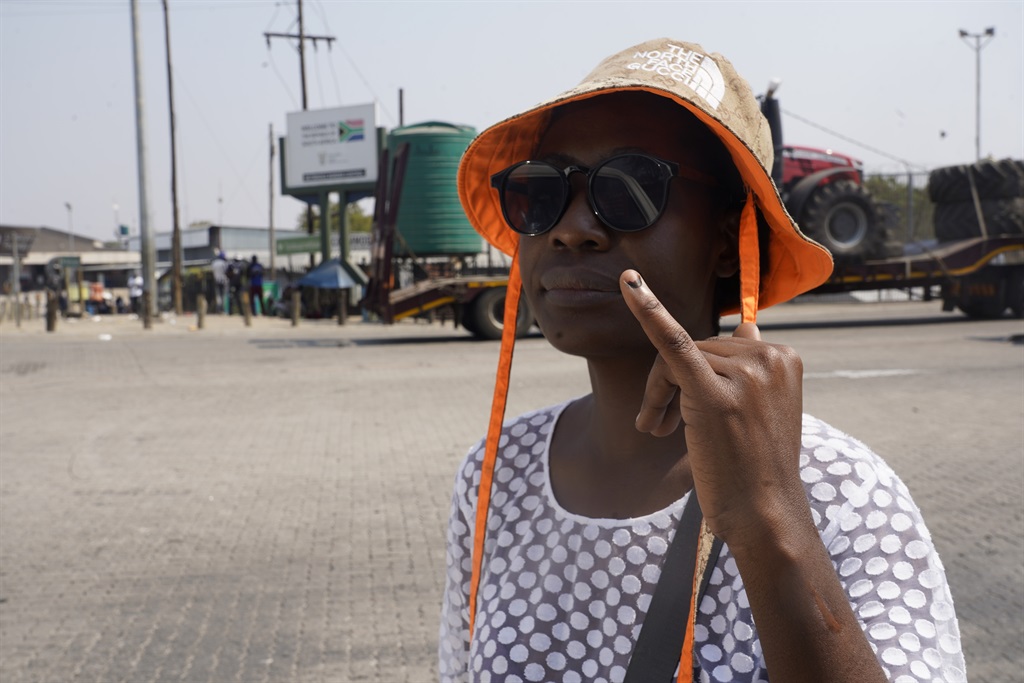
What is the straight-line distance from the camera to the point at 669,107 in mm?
1591

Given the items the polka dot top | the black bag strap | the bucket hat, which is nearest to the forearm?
the polka dot top

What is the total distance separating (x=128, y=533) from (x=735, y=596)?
4.92 m

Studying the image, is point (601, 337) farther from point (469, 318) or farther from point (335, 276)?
point (335, 276)

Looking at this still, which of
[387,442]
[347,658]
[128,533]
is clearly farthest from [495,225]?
[387,442]

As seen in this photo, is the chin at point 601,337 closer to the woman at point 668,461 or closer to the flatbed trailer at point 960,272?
the woman at point 668,461

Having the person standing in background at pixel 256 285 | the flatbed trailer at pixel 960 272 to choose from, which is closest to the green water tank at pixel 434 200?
the person standing in background at pixel 256 285

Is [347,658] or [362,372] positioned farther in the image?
[362,372]

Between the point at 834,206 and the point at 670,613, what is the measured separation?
54.6 ft

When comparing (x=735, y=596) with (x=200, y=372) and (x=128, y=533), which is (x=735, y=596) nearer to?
(x=128, y=533)

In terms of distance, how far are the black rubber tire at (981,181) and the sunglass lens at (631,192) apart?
19.3 meters

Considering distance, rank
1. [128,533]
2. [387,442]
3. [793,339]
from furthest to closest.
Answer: [793,339], [387,442], [128,533]

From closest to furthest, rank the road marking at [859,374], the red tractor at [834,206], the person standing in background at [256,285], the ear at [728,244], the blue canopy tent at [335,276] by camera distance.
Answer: the ear at [728,244] < the road marking at [859,374] < the red tractor at [834,206] < the blue canopy tent at [335,276] < the person standing in background at [256,285]

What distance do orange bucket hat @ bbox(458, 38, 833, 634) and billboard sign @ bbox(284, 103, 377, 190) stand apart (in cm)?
3069

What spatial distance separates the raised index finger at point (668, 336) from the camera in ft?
3.34
